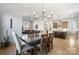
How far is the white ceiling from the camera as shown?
284 cm

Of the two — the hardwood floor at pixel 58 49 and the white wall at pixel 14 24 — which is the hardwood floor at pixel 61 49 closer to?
the hardwood floor at pixel 58 49

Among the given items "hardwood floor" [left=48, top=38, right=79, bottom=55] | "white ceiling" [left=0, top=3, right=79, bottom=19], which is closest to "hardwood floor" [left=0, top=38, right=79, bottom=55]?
"hardwood floor" [left=48, top=38, right=79, bottom=55]

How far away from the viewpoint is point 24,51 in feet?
9.46

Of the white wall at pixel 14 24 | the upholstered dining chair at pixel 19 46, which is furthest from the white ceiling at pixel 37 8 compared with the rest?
the upholstered dining chair at pixel 19 46

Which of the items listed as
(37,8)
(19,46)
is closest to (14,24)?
(19,46)

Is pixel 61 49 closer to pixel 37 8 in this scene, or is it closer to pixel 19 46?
pixel 19 46

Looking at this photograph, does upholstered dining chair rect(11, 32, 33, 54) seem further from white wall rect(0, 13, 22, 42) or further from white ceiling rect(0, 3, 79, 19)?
white ceiling rect(0, 3, 79, 19)

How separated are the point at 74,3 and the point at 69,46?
0.85 m

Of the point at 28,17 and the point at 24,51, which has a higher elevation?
the point at 28,17

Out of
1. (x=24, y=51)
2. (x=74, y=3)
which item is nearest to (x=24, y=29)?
(x=24, y=51)

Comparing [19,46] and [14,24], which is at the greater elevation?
[14,24]

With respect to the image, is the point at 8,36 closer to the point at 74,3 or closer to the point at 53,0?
the point at 53,0

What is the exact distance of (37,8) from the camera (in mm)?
2854
